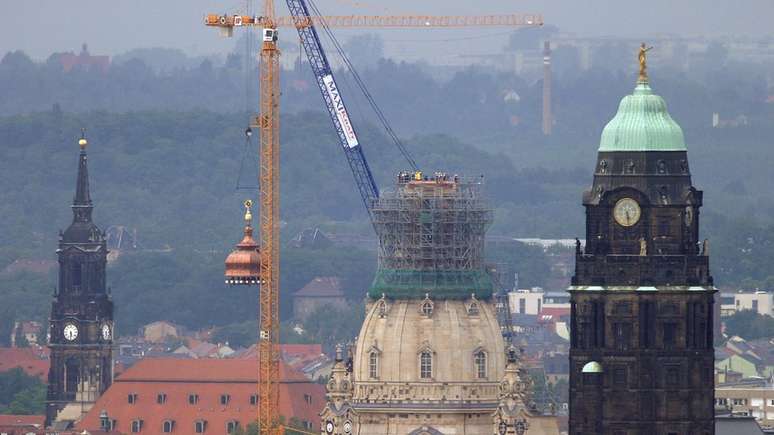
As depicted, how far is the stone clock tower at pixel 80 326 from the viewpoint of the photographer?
625 feet

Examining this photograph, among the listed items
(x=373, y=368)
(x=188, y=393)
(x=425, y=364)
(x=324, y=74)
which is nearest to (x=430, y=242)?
(x=425, y=364)

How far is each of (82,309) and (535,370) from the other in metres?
27.2

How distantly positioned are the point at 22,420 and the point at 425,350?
2468 inches

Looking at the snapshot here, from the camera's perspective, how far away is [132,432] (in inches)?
6983

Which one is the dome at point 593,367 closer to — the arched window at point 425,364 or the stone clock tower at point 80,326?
the arched window at point 425,364

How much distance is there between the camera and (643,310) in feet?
311

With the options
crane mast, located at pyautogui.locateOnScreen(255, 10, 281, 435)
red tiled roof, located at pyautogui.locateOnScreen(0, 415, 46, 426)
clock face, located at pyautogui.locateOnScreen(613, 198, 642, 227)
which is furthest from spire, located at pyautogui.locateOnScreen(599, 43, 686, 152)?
red tiled roof, located at pyautogui.locateOnScreen(0, 415, 46, 426)

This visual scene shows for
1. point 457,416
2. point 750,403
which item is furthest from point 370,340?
point 750,403

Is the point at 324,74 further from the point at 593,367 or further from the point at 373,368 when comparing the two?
the point at 593,367

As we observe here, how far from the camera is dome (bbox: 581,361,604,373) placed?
9462 cm

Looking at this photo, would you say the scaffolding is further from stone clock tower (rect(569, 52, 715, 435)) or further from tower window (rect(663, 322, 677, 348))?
tower window (rect(663, 322, 677, 348))

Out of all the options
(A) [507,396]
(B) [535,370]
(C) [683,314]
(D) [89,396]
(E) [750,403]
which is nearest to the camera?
(C) [683,314]

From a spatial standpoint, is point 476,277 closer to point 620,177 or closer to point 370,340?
point 370,340

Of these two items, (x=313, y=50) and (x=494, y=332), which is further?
(x=313, y=50)
